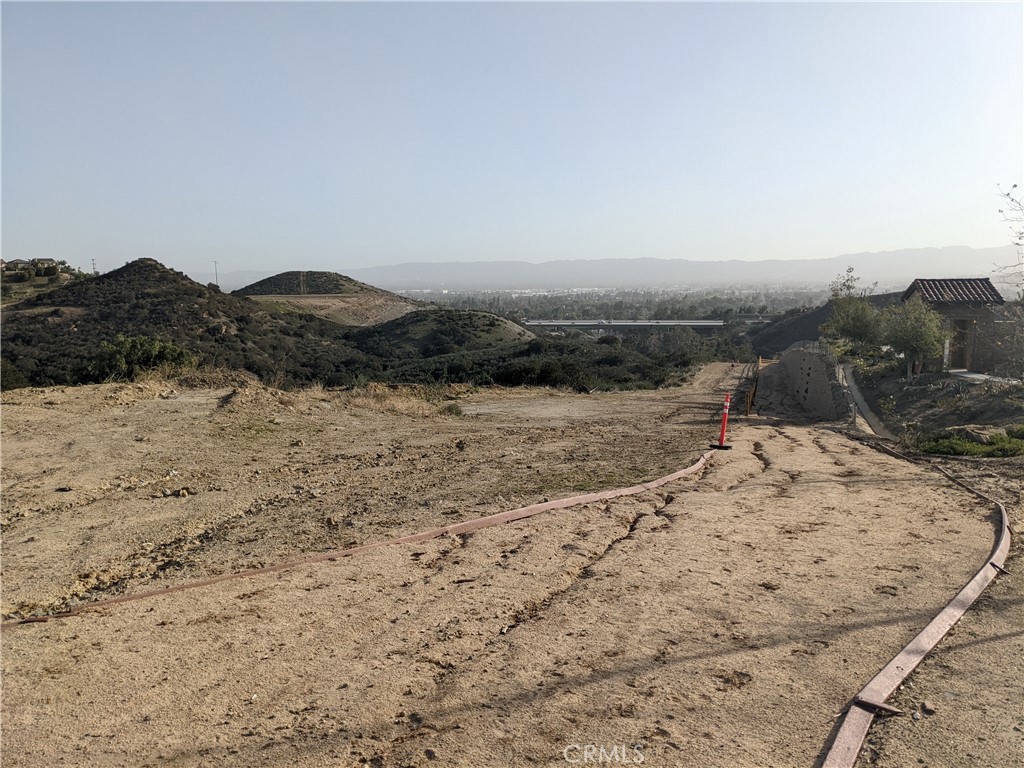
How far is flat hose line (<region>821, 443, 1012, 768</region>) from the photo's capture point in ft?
11.3

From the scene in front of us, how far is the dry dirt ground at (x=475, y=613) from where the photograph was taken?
3.58 metres

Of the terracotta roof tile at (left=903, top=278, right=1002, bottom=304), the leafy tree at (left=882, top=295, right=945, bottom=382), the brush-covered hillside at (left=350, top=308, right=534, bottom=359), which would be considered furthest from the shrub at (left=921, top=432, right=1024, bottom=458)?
the brush-covered hillside at (left=350, top=308, right=534, bottom=359)

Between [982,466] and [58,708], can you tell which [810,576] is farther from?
[982,466]

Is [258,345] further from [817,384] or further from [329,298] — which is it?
[329,298]

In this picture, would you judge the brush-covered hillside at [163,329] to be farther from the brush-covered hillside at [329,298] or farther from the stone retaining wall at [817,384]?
the stone retaining wall at [817,384]

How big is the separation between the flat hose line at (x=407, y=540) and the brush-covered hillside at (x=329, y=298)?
5461 centimetres

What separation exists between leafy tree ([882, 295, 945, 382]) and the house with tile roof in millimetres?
1595

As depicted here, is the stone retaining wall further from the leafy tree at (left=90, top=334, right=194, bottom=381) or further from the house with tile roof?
the leafy tree at (left=90, top=334, right=194, bottom=381)

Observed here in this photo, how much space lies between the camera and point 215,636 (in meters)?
4.66

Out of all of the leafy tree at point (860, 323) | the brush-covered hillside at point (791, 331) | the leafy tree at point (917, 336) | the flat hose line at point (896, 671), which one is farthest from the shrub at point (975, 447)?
the brush-covered hillside at point (791, 331)

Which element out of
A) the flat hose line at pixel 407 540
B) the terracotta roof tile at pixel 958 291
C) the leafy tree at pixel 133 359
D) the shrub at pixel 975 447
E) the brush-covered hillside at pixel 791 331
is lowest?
the brush-covered hillside at pixel 791 331

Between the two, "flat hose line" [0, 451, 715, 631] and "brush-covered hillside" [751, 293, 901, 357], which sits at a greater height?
"flat hose line" [0, 451, 715, 631]

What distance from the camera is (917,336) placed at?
72.1 ft

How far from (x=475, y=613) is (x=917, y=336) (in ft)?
70.0
